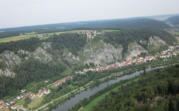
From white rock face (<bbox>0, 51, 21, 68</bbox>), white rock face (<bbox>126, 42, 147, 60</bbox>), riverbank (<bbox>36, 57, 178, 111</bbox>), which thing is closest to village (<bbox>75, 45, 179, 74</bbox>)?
riverbank (<bbox>36, 57, 178, 111</bbox>)

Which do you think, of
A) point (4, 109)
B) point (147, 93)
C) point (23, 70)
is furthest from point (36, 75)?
point (147, 93)

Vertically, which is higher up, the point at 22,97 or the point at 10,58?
the point at 10,58

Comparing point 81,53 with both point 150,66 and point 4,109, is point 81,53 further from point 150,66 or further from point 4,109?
point 4,109

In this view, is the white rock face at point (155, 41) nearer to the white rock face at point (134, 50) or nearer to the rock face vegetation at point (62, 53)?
the rock face vegetation at point (62, 53)

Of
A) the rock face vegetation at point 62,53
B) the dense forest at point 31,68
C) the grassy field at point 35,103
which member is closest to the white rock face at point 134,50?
the rock face vegetation at point 62,53

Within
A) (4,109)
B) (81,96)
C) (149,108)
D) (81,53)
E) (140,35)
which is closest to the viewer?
(149,108)

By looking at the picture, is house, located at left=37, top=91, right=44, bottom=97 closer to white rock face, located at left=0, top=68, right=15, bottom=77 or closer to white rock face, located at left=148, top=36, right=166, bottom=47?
white rock face, located at left=0, top=68, right=15, bottom=77

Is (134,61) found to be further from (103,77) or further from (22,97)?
(22,97)

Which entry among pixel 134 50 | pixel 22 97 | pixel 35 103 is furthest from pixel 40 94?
pixel 134 50
